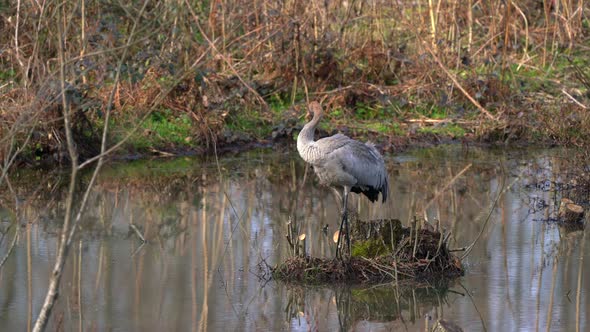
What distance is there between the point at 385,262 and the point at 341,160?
1.05 metres

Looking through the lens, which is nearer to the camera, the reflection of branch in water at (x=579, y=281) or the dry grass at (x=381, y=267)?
the reflection of branch in water at (x=579, y=281)

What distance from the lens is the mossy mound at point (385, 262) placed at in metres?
8.60

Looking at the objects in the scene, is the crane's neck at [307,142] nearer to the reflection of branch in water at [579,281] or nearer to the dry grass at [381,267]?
the dry grass at [381,267]

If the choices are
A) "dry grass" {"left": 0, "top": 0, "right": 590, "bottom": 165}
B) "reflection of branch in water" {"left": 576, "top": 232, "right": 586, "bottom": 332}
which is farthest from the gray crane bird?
"dry grass" {"left": 0, "top": 0, "right": 590, "bottom": 165}

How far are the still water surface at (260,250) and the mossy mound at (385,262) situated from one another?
143 mm

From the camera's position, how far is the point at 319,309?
26.3ft

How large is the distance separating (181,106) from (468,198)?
527cm

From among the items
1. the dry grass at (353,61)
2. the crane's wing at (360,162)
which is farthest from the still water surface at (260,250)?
the dry grass at (353,61)

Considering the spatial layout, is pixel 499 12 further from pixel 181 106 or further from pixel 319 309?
pixel 319 309

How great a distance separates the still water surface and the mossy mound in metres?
0.14

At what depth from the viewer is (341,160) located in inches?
363

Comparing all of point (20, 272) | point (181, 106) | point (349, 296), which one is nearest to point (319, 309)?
point (349, 296)

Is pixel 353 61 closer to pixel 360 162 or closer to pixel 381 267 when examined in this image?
pixel 360 162

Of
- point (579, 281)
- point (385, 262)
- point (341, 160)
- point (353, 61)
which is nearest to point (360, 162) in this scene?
point (341, 160)
